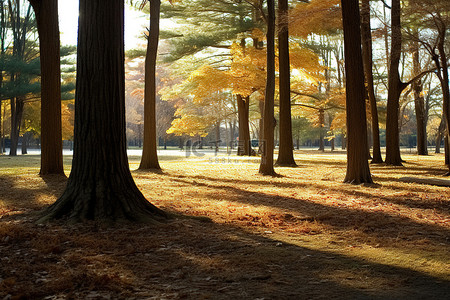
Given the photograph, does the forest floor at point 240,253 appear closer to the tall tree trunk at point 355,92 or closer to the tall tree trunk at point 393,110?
the tall tree trunk at point 355,92

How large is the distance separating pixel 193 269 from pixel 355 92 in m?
7.93

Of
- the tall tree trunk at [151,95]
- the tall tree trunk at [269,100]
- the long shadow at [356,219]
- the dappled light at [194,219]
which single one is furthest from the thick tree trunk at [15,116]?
the long shadow at [356,219]

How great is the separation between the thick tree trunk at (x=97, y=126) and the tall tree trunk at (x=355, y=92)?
6.49m

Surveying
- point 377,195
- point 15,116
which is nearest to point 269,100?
point 377,195

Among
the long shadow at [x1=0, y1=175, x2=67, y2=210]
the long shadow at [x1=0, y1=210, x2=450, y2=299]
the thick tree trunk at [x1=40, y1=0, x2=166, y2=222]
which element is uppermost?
the thick tree trunk at [x1=40, y1=0, x2=166, y2=222]

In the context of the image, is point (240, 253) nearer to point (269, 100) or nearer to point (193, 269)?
point (193, 269)

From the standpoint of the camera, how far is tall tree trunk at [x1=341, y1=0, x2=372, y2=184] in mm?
10438

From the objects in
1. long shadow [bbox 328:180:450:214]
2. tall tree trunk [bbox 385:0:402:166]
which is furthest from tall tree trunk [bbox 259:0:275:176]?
tall tree trunk [bbox 385:0:402:166]

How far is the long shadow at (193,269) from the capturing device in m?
3.25

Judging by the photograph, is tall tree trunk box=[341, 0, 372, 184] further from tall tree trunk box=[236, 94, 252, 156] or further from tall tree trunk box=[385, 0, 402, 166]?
tall tree trunk box=[236, 94, 252, 156]

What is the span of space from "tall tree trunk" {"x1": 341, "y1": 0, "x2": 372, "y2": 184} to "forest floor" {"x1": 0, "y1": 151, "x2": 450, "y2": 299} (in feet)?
9.08

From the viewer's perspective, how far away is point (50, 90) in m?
10.9

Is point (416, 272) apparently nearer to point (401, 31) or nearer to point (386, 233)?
point (386, 233)

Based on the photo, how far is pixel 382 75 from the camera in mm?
28625
